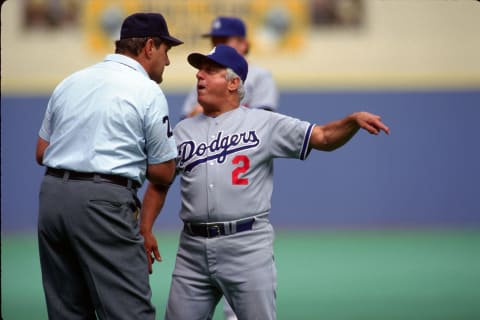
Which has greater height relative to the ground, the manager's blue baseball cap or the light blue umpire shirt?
the manager's blue baseball cap

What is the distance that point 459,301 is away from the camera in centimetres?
605

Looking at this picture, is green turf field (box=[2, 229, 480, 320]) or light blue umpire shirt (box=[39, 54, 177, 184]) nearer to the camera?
light blue umpire shirt (box=[39, 54, 177, 184])

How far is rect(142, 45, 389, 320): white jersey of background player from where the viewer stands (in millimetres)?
3840

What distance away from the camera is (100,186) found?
3457 mm

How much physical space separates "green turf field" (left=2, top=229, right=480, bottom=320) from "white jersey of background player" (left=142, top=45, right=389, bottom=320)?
5.80 ft

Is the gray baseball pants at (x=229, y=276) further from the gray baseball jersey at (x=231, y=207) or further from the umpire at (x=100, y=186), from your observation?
the umpire at (x=100, y=186)

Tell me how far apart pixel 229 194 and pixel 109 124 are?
2.50ft

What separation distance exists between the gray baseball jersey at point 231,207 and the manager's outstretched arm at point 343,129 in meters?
0.06

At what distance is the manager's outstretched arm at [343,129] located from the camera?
3.71 metres

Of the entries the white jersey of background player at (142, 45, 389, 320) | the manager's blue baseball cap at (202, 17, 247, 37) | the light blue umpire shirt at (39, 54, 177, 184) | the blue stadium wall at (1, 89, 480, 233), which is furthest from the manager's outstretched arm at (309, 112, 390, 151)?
the blue stadium wall at (1, 89, 480, 233)

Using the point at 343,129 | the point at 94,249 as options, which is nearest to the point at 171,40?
the point at 343,129

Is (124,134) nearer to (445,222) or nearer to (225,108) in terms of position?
(225,108)

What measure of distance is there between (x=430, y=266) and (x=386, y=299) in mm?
1858

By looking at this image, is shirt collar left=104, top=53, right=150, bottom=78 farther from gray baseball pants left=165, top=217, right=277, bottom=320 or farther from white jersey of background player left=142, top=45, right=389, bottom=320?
gray baseball pants left=165, top=217, right=277, bottom=320
